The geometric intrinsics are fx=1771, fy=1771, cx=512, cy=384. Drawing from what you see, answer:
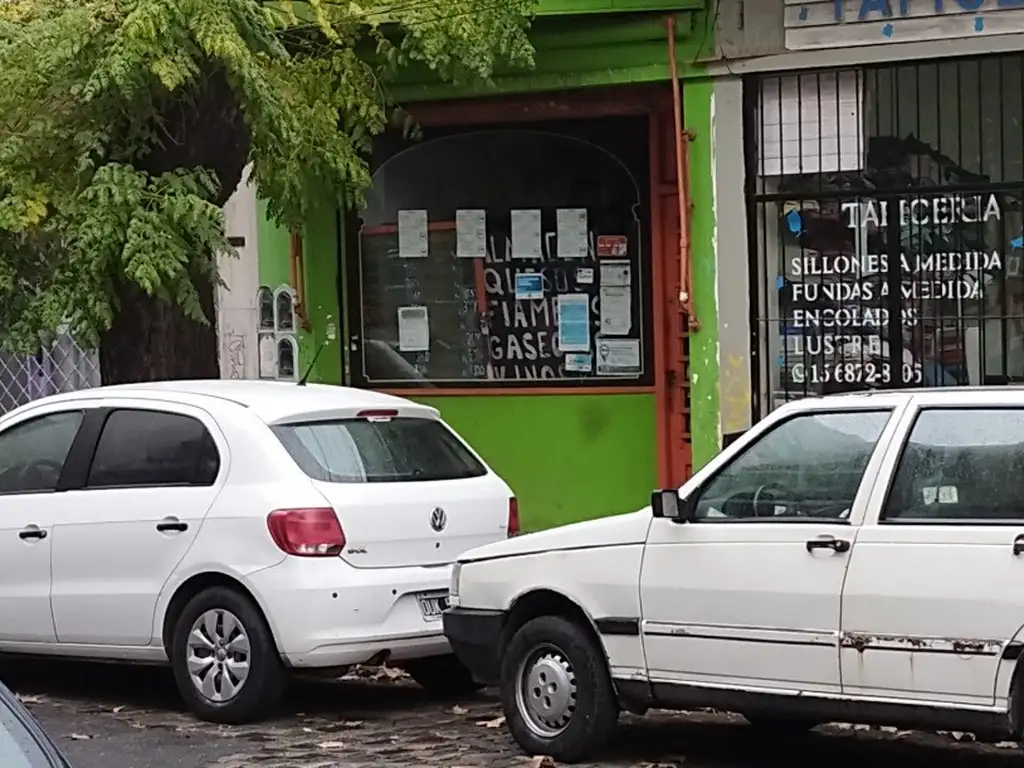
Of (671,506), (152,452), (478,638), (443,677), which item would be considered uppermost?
(152,452)

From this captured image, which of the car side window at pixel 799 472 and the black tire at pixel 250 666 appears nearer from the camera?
the car side window at pixel 799 472

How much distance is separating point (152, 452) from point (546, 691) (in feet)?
8.34

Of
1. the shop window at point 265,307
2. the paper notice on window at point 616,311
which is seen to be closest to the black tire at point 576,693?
the paper notice on window at point 616,311

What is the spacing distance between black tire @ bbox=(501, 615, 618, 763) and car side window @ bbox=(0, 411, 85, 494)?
116 inches

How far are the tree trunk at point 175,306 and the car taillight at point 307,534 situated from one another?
11.0ft

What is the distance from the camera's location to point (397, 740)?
820 cm

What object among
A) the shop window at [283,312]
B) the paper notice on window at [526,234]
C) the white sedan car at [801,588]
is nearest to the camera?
the white sedan car at [801,588]

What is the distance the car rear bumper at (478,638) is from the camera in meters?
7.76

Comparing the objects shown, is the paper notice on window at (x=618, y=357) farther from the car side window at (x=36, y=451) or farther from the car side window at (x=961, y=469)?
the car side window at (x=961, y=469)

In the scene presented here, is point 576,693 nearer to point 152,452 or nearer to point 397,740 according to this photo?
point 397,740

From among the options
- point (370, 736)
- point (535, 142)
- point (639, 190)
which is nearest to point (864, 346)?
point (639, 190)

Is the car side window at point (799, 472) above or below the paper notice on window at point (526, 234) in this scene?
below

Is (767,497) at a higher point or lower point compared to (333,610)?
higher

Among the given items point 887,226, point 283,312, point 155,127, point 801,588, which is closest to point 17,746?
point 801,588
